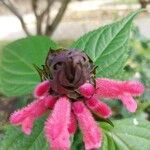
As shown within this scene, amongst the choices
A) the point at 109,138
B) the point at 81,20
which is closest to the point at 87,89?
the point at 109,138

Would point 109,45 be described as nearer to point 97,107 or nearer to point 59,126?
point 97,107

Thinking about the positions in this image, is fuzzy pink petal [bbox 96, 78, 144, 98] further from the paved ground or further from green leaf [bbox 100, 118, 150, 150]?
the paved ground

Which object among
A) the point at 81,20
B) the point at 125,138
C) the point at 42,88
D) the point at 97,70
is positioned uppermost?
the point at 42,88

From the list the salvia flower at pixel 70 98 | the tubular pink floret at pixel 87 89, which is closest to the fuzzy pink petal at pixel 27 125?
the salvia flower at pixel 70 98

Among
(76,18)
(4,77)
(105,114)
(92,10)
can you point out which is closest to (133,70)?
(4,77)

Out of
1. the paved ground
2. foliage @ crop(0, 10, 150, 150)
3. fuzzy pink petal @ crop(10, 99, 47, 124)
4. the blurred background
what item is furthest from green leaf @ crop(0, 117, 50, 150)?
the paved ground

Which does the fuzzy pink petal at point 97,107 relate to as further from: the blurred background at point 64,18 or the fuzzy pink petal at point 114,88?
the blurred background at point 64,18
